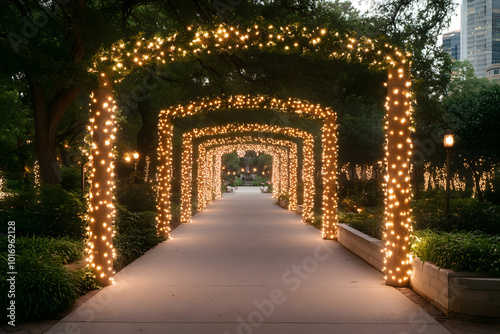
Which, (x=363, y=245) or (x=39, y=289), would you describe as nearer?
(x=39, y=289)

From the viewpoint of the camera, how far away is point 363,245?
1002cm

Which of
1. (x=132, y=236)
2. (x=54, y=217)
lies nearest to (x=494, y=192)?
(x=132, y=236)

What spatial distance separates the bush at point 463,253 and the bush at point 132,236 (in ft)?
18.2

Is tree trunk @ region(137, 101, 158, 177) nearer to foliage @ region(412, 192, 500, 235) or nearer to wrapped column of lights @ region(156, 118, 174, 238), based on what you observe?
wrapped column of lights @ region(156, 118, 174, 238)

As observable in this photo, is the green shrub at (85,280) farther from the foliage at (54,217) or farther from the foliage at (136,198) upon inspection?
the foliage at (136,198)

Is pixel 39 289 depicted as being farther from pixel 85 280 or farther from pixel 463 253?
pixel 463 253

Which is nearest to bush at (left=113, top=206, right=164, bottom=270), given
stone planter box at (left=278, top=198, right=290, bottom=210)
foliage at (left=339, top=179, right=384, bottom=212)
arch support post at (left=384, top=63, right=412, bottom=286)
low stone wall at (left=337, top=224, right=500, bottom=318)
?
arch support post at (left=384, top=63, right=412, bottom=286)

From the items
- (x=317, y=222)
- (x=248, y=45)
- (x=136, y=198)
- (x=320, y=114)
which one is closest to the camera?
(x=248, y=45)

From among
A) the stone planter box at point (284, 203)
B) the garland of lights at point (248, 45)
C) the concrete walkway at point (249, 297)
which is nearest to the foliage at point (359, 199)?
the stone planter box at point (284, 203)

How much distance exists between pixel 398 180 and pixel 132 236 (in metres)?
6.66

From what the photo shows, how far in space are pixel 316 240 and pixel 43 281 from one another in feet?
27.8

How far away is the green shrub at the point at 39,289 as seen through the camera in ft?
18.7

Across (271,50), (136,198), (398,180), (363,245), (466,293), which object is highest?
(271,50)

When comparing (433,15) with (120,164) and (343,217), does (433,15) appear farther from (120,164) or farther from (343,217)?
(120,164)
